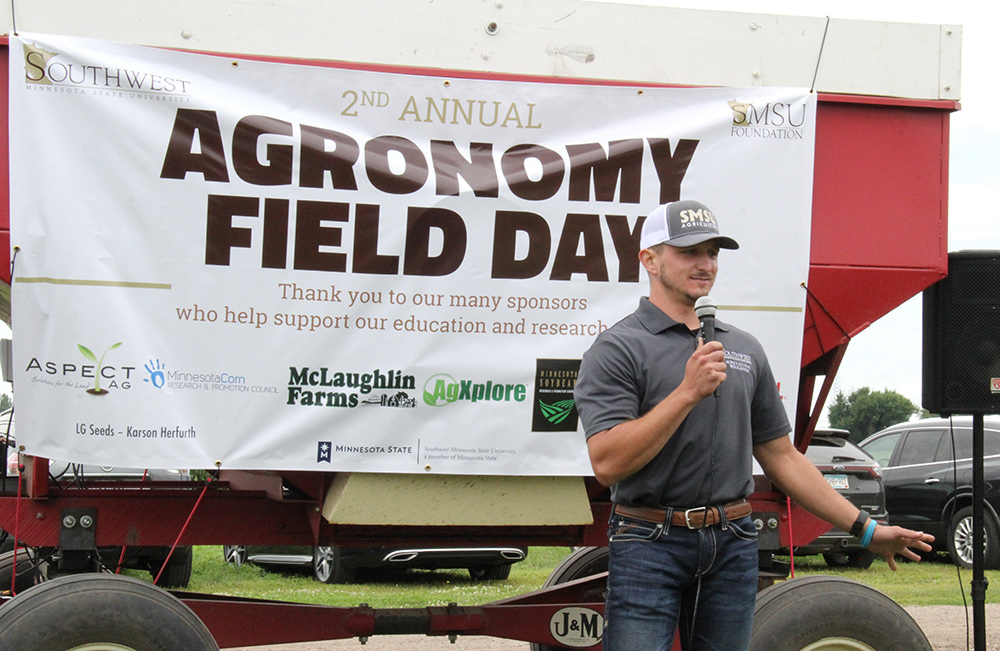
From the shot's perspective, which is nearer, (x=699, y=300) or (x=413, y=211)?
(x=699, y=300)

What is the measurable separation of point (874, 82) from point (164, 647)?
3.70 meters

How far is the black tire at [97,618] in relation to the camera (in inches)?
153

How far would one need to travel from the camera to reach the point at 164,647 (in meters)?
4.00

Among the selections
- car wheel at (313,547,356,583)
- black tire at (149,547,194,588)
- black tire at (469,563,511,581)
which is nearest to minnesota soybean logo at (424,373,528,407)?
black tire at (149,547,194,588)

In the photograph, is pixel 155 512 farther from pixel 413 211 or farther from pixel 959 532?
pixel 959 532

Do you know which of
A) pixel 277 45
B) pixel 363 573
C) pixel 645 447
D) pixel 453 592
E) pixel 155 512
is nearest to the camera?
pixel 645 447

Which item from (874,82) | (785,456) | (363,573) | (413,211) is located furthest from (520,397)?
(363,573)

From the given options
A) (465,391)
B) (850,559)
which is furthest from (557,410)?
(850,559)

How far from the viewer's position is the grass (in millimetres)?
9344

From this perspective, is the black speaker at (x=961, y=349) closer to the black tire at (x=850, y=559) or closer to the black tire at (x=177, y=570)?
the black tire at (x=177, y=570)

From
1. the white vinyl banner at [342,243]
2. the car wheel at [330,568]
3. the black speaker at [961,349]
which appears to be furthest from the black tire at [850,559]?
the white vinyl banner at [342,243]

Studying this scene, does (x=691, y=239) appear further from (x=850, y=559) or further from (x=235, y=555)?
(x=850, y=559)

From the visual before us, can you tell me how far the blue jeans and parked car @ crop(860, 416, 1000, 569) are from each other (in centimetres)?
→ 970

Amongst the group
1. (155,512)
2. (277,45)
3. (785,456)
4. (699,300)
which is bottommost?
(155,512)
